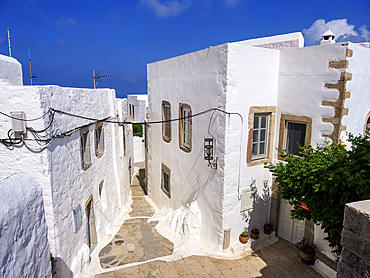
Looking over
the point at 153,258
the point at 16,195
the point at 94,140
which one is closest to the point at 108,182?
the point at 94,140

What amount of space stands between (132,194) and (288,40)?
12617 millimetres

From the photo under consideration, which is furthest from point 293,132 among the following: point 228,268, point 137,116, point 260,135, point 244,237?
point 137,116

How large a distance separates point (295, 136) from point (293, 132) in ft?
0.49

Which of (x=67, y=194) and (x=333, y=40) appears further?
(x=333, y=40)

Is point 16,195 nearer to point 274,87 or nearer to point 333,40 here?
point 274,87

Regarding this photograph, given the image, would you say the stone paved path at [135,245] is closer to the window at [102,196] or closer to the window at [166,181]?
the window at [102,196]

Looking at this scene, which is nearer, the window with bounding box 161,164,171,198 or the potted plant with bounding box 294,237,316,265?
the potted plant with bounding box 294,237,316,265

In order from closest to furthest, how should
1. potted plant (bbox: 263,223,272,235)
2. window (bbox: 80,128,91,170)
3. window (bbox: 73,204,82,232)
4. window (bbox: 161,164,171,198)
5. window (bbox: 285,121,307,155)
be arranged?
1. window (bbox: 73,204,82,232)
2. window (bbox: 80,128,91,170)
3. window (bbox: 285,121,307,155)
4. potted plant (bbox: 263,223,272,235)
5. window (bbox: 161,164,171,198)

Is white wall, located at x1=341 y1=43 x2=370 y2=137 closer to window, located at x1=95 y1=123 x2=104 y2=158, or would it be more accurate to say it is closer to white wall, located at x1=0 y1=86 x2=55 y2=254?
white wall, located at x1=0 y1=86 x2=55 y2=254

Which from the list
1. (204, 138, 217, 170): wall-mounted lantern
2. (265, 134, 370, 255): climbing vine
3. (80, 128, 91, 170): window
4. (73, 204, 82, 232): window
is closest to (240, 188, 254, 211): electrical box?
(204, 138, 217, 170): wall-mounted lantern

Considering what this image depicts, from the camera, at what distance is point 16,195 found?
3486 mm

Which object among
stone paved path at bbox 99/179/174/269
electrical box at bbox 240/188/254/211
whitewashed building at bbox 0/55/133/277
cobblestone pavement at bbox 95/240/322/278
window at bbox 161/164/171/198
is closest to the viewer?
whitewashed building at bbox 0/55/133/277

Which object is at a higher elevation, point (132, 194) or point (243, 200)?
point (243, 200)

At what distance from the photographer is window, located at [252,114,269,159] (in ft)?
28.4
